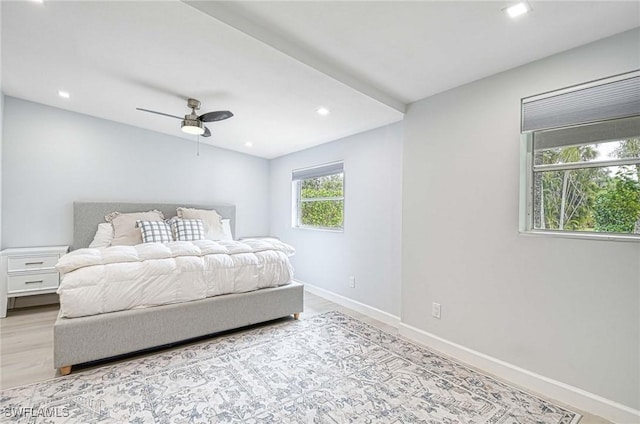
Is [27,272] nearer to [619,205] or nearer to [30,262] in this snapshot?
[30,262]

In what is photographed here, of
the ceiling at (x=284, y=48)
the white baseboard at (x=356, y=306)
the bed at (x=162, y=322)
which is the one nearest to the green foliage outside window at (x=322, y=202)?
the white baseboard at (x=356, y=306)

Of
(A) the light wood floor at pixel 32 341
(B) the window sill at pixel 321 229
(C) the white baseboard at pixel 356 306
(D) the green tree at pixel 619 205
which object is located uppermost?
(D) the green tree at pixel 619 205

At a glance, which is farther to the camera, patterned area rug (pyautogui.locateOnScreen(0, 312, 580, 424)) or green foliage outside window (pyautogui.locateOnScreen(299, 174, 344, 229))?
green foliage outside window (pyautogui.locateOnScreen(299, 174, 344, 229))

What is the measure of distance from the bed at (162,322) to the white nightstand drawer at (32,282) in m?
1.72

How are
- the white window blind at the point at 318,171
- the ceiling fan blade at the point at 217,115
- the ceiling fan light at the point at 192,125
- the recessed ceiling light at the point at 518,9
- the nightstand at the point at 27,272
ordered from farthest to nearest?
the white window blind at the point at 318,171 < the nightstand at the point at 27,272 < the ceiling fan light at the point at 192,125 < the ceiling fan blade at the point at 217,115 < the recessed ceiling light at the point at 518,9

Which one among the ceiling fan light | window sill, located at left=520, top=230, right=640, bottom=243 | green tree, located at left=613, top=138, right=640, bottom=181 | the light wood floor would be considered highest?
the ceiling fan light

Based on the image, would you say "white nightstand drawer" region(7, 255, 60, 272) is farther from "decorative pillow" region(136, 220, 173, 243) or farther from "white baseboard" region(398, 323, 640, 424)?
"white baseboard" region(398, 323, 640, 424)

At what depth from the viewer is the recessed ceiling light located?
156 cm

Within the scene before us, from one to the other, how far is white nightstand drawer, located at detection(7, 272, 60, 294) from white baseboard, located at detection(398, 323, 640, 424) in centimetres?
408

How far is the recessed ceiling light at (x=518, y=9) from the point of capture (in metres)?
1.56

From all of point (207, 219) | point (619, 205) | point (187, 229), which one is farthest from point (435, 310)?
point (207, 219)

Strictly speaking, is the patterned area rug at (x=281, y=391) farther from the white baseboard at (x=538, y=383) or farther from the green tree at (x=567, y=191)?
the green tree at (x=567, y=191)

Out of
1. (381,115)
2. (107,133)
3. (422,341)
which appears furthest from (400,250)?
(107,133)

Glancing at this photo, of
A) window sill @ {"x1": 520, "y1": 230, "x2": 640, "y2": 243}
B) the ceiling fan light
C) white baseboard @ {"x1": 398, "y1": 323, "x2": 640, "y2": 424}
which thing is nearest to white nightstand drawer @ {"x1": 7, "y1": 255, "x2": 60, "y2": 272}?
the ceiling fan light
